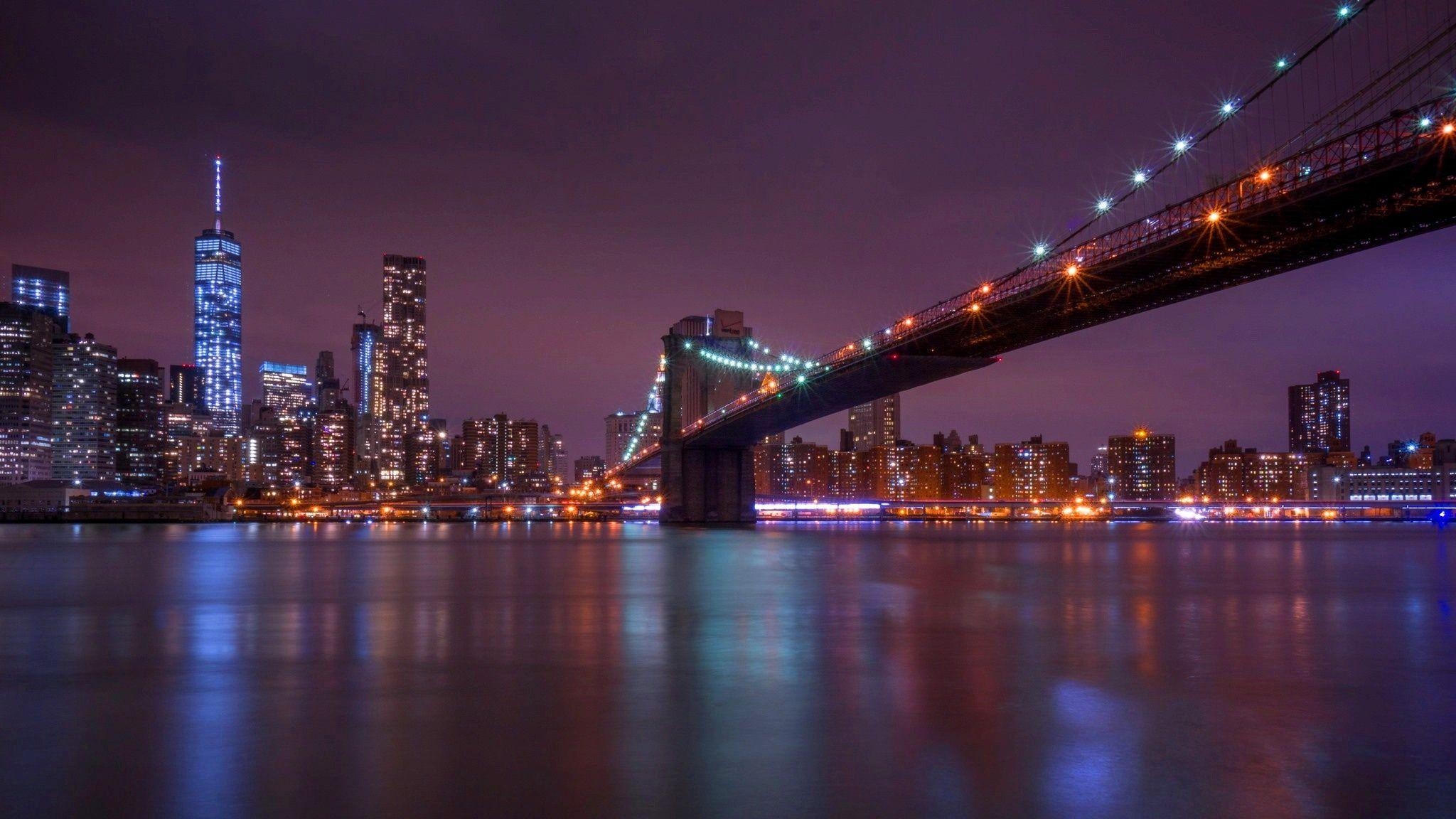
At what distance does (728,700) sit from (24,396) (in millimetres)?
177742

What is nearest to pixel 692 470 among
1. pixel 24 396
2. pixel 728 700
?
pixel 728 700

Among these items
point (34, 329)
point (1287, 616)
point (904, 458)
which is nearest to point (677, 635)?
point (1287, 616)

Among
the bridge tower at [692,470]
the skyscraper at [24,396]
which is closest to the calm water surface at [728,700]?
the bridge tower at [692,470]

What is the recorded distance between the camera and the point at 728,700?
10992 millimetres

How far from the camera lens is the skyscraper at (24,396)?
6029 inches

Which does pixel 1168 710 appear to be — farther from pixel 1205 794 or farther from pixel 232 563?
pixel 232 563

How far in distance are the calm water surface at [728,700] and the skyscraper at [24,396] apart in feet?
496

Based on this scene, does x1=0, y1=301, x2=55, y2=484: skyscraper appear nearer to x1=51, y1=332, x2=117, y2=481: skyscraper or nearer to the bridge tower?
x1=51, y1=332, x2=117, y2=481: skyscraper

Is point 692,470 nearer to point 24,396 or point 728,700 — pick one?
point 728,700

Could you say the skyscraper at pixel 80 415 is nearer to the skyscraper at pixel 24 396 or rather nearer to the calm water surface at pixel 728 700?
the skyscraper at pixel 24 396

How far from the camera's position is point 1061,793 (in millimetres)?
7398

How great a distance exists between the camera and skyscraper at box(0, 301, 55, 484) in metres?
153

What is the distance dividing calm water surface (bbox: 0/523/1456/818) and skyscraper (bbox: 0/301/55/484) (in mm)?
151189

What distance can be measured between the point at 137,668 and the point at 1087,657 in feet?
38.8
